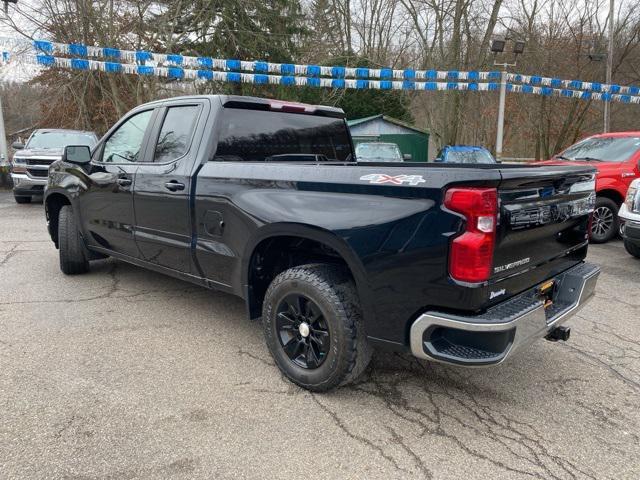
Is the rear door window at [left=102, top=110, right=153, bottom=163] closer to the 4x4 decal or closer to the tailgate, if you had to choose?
the 4x4 decal

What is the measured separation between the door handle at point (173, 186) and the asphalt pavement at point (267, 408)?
3.91ft

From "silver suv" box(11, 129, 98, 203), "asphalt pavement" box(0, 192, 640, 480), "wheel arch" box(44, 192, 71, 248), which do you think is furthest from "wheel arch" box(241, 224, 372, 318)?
"silver suv" box(11, 129, 98, 203)

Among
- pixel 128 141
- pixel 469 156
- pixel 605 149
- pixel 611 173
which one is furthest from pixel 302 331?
pixel 469 156

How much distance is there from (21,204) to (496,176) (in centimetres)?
1320

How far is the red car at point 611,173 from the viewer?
772 centimetres

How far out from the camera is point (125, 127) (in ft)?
15.0

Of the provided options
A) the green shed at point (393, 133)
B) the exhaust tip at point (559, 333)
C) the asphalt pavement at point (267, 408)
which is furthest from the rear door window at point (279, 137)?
the green shed at point (393, 133)

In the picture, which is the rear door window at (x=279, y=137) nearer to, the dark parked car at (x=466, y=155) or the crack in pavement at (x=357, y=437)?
the crack in pavement at (x=357, y=437)

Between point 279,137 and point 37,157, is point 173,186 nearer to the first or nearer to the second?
point 279,137

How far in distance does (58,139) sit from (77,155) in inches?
349

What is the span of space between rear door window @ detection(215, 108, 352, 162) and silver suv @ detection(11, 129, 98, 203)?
8.82 metres

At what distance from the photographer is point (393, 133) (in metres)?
22.4

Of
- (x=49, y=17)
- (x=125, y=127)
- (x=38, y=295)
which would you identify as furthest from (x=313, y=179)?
(x=49, y=17)

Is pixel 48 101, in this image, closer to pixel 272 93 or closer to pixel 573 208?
pixel 272 93
